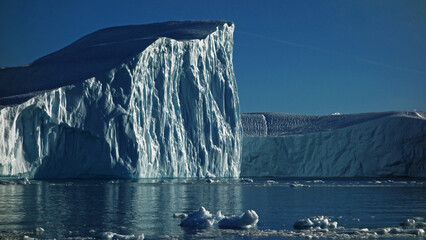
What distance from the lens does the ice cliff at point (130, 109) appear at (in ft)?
107

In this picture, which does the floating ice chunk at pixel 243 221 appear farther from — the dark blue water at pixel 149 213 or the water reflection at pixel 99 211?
the water reflection at pixel 99 211

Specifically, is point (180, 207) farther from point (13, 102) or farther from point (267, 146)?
point (267, 146)

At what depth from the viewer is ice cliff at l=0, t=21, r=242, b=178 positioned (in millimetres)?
32469

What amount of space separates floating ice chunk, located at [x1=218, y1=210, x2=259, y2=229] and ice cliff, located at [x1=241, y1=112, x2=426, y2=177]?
36321 mm

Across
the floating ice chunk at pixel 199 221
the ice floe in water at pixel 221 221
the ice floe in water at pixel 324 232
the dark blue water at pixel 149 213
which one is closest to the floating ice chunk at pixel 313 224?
the ice floe in water at pixel 324 232

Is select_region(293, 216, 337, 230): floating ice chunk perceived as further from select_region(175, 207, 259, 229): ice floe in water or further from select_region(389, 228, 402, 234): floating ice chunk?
select_region(389, 228, 402, 234): floating ice chunk

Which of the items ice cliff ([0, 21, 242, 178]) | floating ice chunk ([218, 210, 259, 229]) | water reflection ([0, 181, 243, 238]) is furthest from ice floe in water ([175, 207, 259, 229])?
ice cliff ([0, 21, 242, 178])

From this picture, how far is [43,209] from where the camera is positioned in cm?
1522

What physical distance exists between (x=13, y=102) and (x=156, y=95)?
1013 cm

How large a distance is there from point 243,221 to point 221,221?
1.70 ft

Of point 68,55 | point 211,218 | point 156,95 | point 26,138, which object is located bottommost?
point 211,218

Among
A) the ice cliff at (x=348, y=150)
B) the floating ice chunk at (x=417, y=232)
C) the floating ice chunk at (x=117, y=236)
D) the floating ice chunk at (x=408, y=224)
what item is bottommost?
the floating ice chunk at (x=417, y=232)

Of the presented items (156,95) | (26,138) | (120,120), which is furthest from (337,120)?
(26,138)

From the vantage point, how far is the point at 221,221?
12.3 metres
